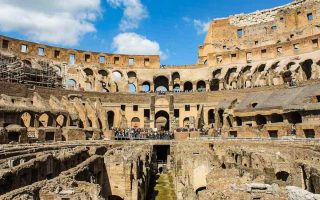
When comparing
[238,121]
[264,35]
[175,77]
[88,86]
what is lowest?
[238,121]

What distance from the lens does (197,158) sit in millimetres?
16516

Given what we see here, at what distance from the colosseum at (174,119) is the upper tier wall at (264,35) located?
8.4 inches

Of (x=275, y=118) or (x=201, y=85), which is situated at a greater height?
(x=201, y=85)

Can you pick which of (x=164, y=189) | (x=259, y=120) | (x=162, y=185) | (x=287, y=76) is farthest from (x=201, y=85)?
(x=164, y=189)

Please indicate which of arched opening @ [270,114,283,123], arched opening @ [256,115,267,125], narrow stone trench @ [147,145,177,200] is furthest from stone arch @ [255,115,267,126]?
narrow stone trench @ [147,145,177,200]

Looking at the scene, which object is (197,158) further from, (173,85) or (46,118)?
(173,85)

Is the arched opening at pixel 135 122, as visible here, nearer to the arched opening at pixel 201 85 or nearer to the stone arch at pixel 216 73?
the arched opening at pixel 201 85

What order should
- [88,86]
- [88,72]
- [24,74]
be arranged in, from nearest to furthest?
[24,74] < [88,86] < [88,72]

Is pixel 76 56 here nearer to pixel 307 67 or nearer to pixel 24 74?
pixel 24 74

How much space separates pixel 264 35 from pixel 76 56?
3734cm

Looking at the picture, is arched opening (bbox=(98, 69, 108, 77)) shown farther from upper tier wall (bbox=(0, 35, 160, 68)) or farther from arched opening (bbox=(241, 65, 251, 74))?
arched opening (bbox=(241, 65, 251, 74))

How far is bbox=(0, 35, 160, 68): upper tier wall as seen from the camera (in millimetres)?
51875

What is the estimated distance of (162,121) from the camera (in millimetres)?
60281

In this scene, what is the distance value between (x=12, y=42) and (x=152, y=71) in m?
25.3
